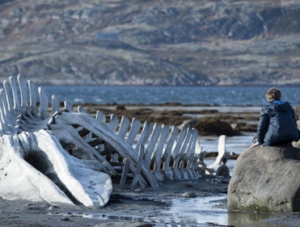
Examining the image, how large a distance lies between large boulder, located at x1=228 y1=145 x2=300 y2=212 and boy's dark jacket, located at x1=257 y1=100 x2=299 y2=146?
0.11m

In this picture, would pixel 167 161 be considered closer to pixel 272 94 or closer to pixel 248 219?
pixel 272 94

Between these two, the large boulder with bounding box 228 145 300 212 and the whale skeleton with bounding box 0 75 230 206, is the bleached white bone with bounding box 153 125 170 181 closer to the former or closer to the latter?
the whale skeleton with bounding box 0 75 230 206

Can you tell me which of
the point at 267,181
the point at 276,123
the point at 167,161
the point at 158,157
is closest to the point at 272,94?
the point at 276,123

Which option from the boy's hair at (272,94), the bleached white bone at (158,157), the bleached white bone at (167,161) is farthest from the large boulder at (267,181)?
the bleached white bone at (167,161)

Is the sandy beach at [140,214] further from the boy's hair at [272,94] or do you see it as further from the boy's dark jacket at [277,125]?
the boy's hair at [272,94]

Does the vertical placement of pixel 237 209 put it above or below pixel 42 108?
below

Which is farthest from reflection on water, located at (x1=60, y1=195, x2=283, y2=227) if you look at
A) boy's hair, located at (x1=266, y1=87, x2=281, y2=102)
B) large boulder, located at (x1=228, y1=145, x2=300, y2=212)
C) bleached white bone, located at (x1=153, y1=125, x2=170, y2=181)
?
bleached white bone, located at (x1=153, y1=125, x2=170, y2=181)

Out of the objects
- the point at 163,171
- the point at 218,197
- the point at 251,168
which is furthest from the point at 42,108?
the point at 251,168

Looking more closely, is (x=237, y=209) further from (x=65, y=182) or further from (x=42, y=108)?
(x=42, y=108)

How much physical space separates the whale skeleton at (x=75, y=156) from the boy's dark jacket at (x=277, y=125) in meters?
1.99

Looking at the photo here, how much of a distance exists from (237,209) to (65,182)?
84.2 inches

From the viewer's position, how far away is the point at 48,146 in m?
11.2

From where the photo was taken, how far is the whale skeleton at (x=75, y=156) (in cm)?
1057

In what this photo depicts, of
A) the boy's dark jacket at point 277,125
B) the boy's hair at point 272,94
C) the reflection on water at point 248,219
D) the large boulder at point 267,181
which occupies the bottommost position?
the reflection on water at point 248,219
